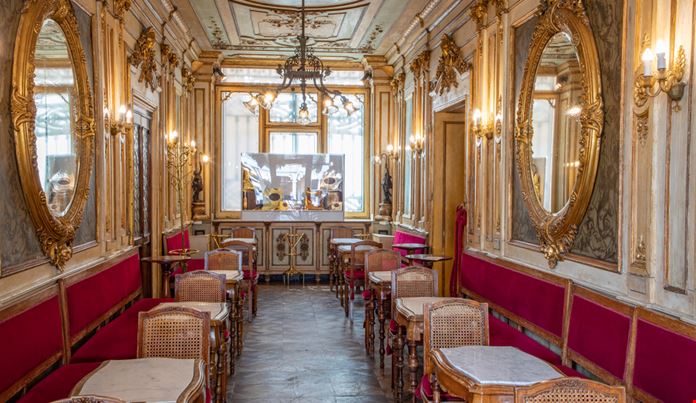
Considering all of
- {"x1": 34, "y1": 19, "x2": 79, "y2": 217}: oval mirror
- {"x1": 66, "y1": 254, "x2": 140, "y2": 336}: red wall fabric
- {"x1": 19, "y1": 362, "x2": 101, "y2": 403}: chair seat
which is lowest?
{"x1": 19, "y1": 362, "x2": 101, "y2": 403}: chair seat

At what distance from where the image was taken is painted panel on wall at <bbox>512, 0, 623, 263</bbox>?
4.17 m

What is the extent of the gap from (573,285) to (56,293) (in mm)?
3840

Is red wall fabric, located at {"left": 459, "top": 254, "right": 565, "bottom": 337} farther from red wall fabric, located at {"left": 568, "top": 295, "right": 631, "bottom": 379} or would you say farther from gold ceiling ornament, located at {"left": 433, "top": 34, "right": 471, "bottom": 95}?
gold ceiling ornament, located at {"left": 433, "top": 34, "right": 471, "bottom": 95}

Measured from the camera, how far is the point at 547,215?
5242 mm

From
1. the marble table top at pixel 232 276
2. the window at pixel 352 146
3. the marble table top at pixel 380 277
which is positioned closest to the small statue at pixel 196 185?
the window at pixel 352 146

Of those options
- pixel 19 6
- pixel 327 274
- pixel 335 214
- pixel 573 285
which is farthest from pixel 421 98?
pixel 19 6

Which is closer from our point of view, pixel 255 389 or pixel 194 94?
pixel 255 389

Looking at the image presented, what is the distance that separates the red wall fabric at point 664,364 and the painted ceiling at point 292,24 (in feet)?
21.2

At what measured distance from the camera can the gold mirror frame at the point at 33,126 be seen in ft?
13.3

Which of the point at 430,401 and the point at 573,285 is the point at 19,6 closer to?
the point at 430,401

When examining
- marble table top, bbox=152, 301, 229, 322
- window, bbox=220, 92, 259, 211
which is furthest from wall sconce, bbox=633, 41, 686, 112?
window, bbox=220, 92, 259, 211

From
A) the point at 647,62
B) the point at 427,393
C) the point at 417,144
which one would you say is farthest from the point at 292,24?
the point at 427,393

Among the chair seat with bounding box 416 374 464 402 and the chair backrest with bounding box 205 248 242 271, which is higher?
the chair backrest with bounding box 205 248 242 271

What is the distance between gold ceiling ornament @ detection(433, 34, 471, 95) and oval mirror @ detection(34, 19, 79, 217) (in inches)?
185
